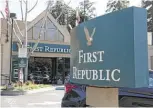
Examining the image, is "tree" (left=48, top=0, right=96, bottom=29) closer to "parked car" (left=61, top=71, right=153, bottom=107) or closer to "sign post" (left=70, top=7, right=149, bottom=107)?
"parked car" (left=61, top=71, right=153, bottom=107)

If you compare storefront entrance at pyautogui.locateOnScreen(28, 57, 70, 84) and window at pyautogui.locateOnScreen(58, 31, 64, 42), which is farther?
Answer: window at pyautogui.locateOnScreen(58, 31, 64, 42)

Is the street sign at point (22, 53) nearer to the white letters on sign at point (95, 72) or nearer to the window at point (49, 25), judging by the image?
the window at point (49, 25)

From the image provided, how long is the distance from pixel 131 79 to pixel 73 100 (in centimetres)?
350

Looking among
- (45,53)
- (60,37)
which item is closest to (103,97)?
(45,53)

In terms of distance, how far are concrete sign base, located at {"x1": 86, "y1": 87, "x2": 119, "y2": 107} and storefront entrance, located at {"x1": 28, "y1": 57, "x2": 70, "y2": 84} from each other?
26.5m

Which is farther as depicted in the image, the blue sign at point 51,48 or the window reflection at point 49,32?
the window reflection at point 49,32

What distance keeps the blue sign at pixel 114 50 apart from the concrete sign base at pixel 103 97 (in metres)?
0.14

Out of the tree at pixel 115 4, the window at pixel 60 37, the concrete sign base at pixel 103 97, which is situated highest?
the tree at pixel 115 4

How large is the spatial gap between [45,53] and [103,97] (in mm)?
25818

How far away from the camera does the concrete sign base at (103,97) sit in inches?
109

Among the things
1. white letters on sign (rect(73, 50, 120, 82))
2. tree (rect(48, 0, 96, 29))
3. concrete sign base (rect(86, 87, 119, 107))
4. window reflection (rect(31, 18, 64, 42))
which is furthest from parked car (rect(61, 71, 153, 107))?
tree (rect(48, 0, 96, 29))

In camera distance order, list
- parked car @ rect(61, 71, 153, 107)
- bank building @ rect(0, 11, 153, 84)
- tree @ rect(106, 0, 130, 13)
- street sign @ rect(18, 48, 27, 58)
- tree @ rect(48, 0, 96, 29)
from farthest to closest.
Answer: tree @ rect(106, 0, 130, 13)
tree @ rect(48, 0, 96, 29)
bank building @ rect(0, 11, 153, 84)
street sign @ rect(18, 48, 27, 58)
parked car @ rect(61, 71, 153, 107)

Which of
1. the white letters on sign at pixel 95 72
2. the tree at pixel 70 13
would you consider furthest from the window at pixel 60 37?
the white letters on sign at pixel 95 72

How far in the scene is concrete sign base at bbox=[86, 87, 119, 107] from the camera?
278 cm
